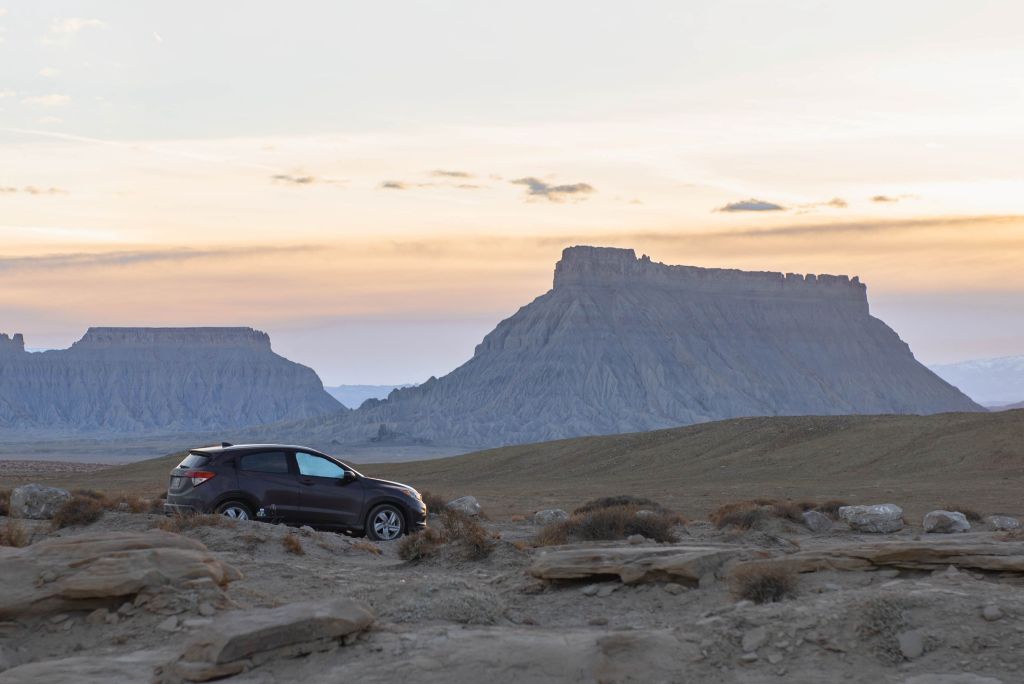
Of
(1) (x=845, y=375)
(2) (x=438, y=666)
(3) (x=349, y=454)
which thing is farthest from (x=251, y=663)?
(1) (x=845, y=375)

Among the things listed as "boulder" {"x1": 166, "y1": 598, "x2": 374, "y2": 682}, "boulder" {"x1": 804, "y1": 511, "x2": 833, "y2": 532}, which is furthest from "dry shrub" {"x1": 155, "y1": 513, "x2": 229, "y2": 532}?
"boulder" {"x1": 804, "y1": 511, "x2": 833, "y2": 532}

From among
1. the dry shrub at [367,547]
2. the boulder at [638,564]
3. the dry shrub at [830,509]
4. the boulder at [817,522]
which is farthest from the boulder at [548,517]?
the boulder at [638,564]

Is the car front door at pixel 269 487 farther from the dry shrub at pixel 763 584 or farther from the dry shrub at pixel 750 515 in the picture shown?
the dry shrub at pixel 763 584

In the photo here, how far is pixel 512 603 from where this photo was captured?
1168cm

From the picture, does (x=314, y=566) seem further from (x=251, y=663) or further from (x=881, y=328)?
(x=881, y=328)

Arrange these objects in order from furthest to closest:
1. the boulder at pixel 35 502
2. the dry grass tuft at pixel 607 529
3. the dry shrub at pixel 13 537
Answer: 1. the boulder at pixel 35 502
2. the dry grass tuft at pixel 607 529
3. the dry shrub at pixel 13 537

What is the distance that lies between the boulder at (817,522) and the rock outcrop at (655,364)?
112 metres

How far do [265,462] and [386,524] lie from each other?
1958mm

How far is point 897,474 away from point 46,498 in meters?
34.4

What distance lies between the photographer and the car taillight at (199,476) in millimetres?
17562

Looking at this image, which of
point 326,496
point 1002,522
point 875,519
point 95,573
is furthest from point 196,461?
point 1002,522

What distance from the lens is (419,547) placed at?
14773 mm

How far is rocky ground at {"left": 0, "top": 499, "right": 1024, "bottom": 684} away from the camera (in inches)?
354

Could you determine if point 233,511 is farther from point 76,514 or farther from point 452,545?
point 452,545
